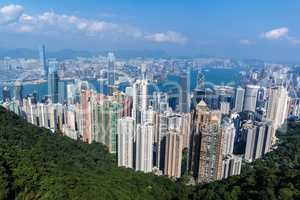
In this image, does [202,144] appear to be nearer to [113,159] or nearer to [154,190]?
[154,190]

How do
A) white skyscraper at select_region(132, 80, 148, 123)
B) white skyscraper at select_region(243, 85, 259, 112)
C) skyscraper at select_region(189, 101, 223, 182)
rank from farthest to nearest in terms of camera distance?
1. white skyscraper at select_region(243, 85, 259, 112)
2. white skyscraper at select_region(132, 80, 148, 123)
3. skyscraper at select_region(189, 101, 223, 182)

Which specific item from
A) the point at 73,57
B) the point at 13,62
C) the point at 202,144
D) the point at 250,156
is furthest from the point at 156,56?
the point at 202,144

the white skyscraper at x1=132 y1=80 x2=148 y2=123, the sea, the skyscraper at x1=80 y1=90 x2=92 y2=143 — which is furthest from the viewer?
the sea

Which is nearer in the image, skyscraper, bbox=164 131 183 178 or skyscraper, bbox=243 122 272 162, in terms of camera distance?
skyscraper, bbox=164 131 183 178

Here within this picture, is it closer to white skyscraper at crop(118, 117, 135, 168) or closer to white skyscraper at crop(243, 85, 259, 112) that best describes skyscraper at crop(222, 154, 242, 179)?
white skyscraper at crop(118, 117, 135, 168)

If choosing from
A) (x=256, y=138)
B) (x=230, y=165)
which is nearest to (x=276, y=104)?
(x=256, y=138)

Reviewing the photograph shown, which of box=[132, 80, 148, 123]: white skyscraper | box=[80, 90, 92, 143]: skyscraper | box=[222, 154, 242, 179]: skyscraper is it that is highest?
box=[132, 80, 148, 123]: white skyscraper

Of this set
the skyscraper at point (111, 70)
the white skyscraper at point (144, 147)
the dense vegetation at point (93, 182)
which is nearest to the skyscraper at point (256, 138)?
the white skyscraper at point (144, 147)

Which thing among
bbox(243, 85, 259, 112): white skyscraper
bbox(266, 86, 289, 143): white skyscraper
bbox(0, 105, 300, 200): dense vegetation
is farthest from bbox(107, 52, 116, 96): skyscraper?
bbox(0, 105, 300, 200): dense vegetation

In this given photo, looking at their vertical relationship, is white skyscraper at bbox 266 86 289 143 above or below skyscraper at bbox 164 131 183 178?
above
